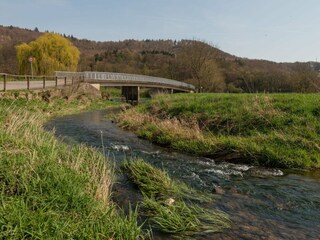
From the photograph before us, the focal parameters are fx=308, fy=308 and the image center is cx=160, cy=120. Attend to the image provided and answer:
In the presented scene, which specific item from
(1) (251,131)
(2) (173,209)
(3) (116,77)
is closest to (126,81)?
(3) (116,77)

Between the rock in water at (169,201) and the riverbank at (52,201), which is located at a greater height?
the riverbank at (52,201)

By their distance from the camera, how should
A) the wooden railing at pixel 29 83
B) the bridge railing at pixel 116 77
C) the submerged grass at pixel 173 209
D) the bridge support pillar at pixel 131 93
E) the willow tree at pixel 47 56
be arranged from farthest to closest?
the willow tree at pixel 47 56 < the bridge support pillar at pixel 131 93 < the bridge railing at pixel 116 77 < the wooden railing at pixel 29 83 < the submerged grass at pixel 173 209

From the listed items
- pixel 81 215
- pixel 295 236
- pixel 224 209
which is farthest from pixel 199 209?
pixel 81 215

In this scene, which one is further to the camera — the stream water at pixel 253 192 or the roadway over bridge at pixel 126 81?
the roadway over bridge at pixel 126 81

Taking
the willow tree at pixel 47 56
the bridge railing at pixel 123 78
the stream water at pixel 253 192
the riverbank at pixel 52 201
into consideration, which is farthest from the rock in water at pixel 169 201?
the willow tree at pixel 47 56

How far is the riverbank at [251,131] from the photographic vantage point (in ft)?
35.8

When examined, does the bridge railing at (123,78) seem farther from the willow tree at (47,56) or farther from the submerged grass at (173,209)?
the submerged grass at (173,209)

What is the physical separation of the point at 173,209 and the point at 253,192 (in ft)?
8.49

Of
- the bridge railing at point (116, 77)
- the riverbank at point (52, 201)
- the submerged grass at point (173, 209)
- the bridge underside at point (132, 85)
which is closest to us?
the riverbank at point (52, 201)

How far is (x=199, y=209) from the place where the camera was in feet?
20.7

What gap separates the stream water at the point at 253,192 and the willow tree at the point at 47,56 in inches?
1956

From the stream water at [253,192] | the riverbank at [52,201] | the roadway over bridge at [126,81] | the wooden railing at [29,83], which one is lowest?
the stream water at [253,192]

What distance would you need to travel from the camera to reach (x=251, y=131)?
1340 cm

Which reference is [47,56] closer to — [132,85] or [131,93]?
[131,93]
